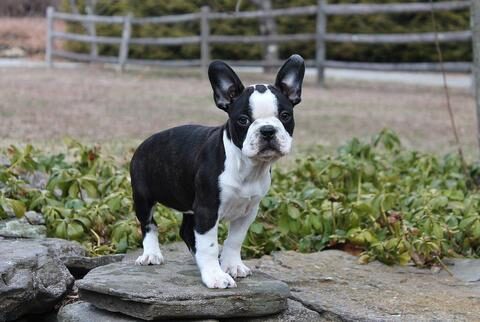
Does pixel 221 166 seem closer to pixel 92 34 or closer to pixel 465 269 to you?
pixel 465 269

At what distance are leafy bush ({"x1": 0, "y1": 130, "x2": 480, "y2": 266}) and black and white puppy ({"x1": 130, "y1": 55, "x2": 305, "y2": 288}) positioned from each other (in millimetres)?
825

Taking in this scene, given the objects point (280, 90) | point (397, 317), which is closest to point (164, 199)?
point (280, 90)

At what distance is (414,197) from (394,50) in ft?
68.1

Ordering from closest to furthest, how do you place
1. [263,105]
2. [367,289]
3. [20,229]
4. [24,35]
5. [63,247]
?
[263,105]
[367,289]
[63,247]
[20,229]
[24,35]

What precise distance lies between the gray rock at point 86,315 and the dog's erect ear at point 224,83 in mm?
988

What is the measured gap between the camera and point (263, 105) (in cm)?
368

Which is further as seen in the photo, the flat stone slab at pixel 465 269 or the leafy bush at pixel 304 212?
the leafy bush at pixel 304 212

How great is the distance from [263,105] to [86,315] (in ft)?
3.85

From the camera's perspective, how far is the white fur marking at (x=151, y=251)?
4.27 metres

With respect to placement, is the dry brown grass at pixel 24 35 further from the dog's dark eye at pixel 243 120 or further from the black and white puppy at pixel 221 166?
the dog's dark eye at pixel 243 120

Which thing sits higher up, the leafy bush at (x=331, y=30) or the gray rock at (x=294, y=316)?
the leafy bush at (x=331, y=30)

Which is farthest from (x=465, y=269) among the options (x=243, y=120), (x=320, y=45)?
(x=320, y=45)

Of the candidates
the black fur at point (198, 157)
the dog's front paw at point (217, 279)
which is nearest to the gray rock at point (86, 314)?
the dog's front paw at point (217, 279)

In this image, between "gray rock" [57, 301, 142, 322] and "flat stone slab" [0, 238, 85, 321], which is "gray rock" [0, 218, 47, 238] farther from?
"gray rock" [57, 301, 142, 322]
